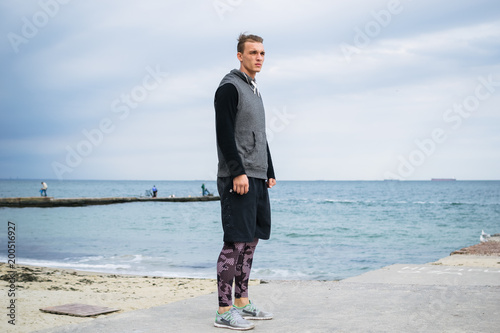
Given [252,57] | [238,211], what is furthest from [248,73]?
[238,211]

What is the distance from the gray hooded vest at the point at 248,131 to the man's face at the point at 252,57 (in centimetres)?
8

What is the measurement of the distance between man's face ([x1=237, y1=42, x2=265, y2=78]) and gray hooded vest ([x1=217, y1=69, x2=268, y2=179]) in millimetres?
79

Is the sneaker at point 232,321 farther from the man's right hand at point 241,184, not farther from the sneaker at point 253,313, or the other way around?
the man's right hand at point 241,184

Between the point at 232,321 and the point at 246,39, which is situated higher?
the point at 246,39

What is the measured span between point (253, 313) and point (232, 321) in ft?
1.08

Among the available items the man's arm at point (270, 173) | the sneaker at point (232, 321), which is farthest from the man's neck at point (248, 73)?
the sneaker at point (232, 321)

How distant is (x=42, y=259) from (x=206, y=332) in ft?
44.4

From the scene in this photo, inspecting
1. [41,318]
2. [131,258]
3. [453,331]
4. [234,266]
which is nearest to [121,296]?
[41,318]

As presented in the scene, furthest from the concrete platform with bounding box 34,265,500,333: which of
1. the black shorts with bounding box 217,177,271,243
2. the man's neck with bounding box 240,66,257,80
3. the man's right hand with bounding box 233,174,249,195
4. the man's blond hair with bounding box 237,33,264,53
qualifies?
the man's blond hair with bounding box 237,33,264,53

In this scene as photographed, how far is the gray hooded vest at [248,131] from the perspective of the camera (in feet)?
11.7

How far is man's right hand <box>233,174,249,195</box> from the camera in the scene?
3391 millimetres

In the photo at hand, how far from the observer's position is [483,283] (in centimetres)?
545

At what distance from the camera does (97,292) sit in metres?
7.00

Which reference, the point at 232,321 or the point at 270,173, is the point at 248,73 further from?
the point at 232,321
